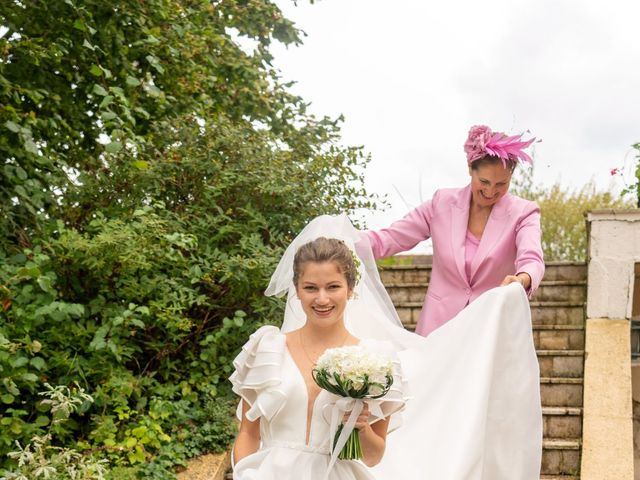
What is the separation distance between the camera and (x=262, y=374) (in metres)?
3.19

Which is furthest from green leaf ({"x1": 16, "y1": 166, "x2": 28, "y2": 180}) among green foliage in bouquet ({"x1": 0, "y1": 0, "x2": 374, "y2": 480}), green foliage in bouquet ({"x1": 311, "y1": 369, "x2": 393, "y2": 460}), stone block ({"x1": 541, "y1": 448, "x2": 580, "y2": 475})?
stone block ({"x1": 541, "y1": 448, "x2": 580, "y2": 475})

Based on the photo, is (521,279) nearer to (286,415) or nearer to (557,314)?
(286,415)

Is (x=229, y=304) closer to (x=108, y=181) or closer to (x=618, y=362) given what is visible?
(x=108, y=181)

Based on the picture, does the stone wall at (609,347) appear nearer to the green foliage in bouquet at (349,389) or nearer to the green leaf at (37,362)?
the green foliage in bouquet at (349,389)

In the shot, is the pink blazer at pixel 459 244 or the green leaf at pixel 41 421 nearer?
the pink blazer at pixel 459 244

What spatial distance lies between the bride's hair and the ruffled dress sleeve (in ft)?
0.78

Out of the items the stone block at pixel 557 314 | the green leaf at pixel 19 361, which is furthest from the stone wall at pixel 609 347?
the green leaf at pixel 19 361

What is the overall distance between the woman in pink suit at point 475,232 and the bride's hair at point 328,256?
1358 millimetres

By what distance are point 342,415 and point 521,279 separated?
160 centimetres

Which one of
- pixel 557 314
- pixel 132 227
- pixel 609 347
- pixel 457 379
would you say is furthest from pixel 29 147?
pixel 557 314

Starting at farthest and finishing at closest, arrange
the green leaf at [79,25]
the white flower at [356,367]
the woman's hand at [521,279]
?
the green leaf at [79,25] < the woman's hand at [521,279] < the white flower at [356,367]

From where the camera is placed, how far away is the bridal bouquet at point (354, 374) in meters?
2.86

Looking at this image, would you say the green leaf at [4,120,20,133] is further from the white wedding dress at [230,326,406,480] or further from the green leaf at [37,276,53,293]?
the white wedding dress at [230,326,406,480]

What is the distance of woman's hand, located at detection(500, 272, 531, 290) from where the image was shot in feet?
13.9
